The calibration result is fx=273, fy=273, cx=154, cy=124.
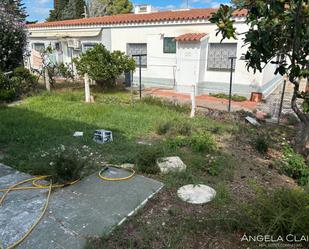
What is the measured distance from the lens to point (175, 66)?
1207cm

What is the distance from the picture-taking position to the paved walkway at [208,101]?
9.46 metres

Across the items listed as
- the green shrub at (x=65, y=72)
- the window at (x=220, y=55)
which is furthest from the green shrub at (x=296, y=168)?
the green shrub at (x=65, y=72)

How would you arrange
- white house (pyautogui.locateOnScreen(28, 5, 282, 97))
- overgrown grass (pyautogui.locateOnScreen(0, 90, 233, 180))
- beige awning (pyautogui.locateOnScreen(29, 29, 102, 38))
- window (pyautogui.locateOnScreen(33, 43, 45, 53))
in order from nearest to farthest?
overgrown grass (pyautogui.locateOnScreen(0, 90, 233, 180)) < white house (pyautogui.locateOnScreen(28, 5, 282, 97)) < beige awning (pyautogui.locateOnScreen(29, 29, 102, 38)) < window (pyautogui.locateOnScreen(33, 43, 45, 53))

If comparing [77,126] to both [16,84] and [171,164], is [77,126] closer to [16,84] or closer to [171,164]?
[171,164]

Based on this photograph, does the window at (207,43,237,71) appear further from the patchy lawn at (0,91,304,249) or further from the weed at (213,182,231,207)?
the weed at (213,182,231,207)

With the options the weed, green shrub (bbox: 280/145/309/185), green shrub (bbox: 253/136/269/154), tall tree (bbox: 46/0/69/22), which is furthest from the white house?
tall tree (bbox: 46/0/69/22)

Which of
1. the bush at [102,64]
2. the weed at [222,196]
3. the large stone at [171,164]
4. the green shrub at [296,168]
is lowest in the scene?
the green shrub at [296,168]

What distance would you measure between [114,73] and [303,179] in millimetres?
8465

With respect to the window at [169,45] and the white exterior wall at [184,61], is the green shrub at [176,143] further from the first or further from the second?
the window at [169,45]

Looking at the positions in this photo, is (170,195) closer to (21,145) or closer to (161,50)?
(21,145)

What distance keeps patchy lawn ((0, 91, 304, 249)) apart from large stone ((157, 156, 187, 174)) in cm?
12

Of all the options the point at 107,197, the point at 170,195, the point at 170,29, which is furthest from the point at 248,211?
the point at 170,29

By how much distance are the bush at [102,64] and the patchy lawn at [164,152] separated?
2174mm

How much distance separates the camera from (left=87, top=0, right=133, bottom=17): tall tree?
29672mm
